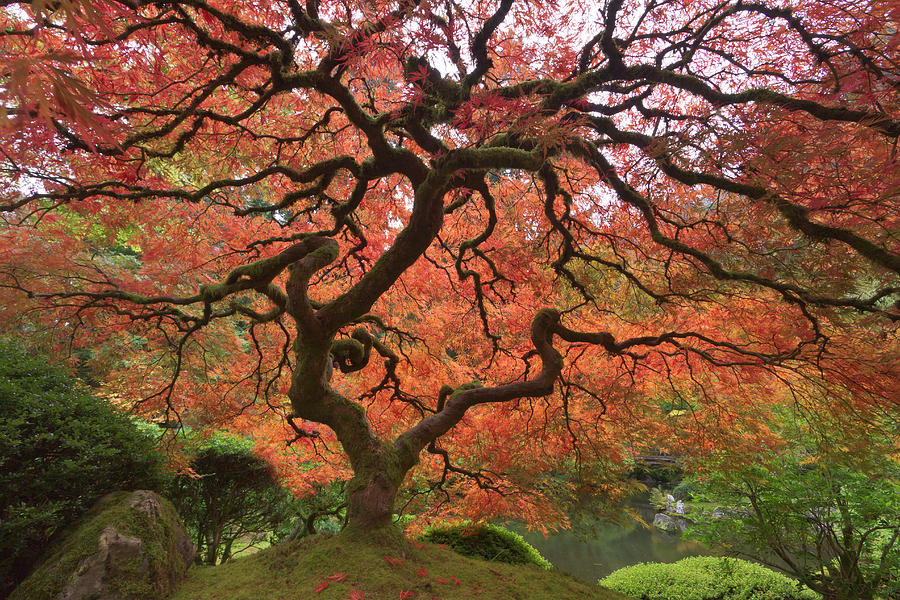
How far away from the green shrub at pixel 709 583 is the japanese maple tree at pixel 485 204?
2.97m

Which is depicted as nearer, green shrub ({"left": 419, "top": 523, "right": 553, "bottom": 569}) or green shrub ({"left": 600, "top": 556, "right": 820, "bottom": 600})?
green shrub ({"left": 419, "top": 523, "right": 553, "bottom": 569})

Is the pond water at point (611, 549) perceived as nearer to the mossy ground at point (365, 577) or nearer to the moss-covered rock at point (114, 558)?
the mossy ground at point (365, 577)

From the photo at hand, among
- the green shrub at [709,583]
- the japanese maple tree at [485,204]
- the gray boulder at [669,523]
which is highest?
the japanese maple tree at [485,204]

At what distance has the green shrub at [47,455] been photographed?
2604 millimetres

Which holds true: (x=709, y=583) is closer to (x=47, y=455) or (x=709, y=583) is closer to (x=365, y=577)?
(x=365, y=577)

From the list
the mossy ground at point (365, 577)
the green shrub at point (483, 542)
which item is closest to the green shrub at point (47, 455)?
the mossy ground at point (365, 577)

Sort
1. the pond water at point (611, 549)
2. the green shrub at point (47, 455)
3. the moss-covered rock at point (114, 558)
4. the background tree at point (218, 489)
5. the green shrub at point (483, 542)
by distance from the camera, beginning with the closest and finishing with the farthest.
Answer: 1. the moss-covered rock at point (114, 558)
2. the green shrub at point (47, 455)
3. the green shrub at point (483, 542)
4. the background tree at point (218, 489)
5. the pond water at point (611, 549)

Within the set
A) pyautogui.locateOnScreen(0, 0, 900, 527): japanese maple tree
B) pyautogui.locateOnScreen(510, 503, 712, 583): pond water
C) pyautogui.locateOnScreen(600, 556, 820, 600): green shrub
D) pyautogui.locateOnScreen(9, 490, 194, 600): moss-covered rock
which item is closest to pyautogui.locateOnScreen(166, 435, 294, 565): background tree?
pyautogui.locateOnScreen(0, 0, 900, 527): japanese maple tree

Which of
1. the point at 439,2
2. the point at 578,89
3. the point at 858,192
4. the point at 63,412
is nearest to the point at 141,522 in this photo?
the point at 63,412

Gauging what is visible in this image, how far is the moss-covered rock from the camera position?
94.3 inches

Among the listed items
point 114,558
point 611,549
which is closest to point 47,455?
point 114,558

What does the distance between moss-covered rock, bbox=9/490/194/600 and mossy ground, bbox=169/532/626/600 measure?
21cm

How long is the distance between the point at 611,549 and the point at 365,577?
10058 mm

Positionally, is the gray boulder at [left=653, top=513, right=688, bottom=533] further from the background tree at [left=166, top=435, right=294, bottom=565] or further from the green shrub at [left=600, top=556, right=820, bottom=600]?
the background tree at [left=166, top=435, right=294, bottom=565]
